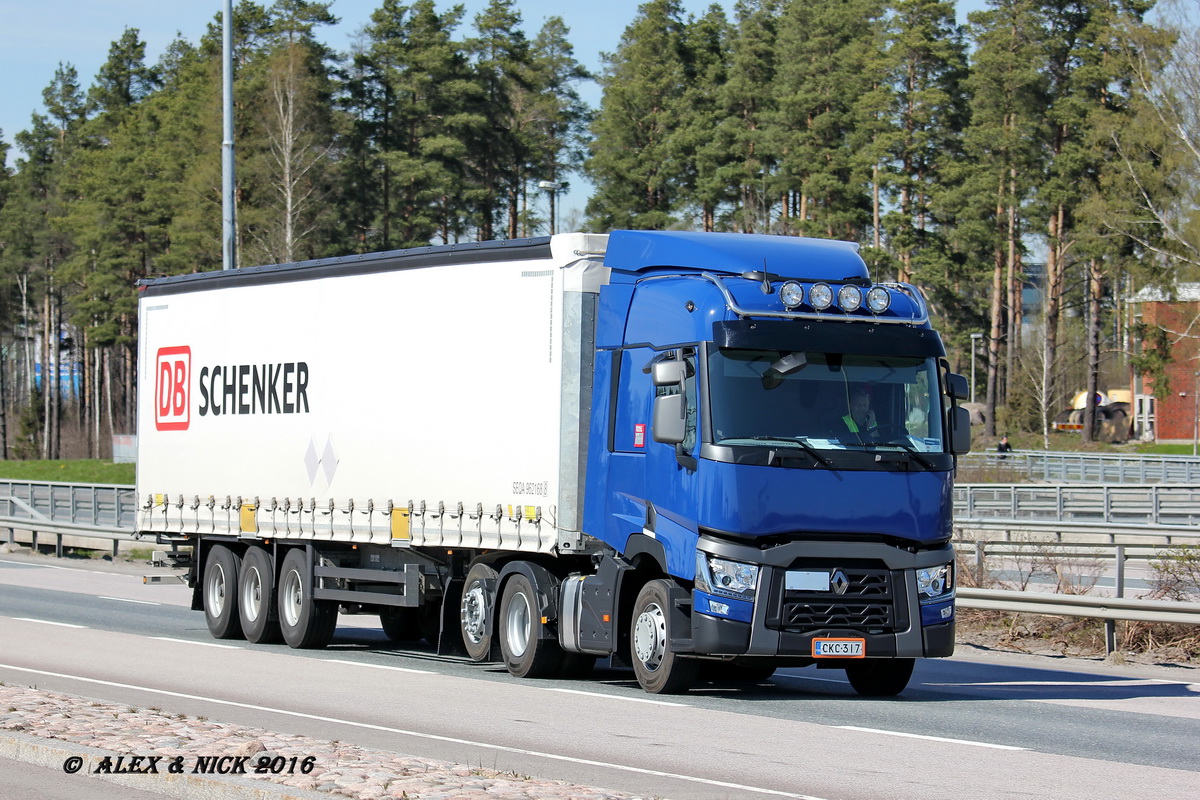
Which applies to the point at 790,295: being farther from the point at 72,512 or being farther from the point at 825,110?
the point at 825,110

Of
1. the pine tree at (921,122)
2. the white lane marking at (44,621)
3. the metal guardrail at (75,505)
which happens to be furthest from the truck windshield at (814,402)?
the pine tree at (921,122)

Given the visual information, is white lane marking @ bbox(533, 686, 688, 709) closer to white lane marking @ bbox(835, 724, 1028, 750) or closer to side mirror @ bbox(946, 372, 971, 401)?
white lane marking @ bbox(835, 724, 1028, 750)

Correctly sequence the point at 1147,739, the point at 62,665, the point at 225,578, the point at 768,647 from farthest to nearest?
the point at 225,578 → the point at 62,665 → the point at 768,647 → the point at 1147,739

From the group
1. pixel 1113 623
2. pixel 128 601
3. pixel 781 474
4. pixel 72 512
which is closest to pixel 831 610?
pixel 781 474

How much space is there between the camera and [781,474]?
1229 cm

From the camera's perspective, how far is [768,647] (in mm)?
12195

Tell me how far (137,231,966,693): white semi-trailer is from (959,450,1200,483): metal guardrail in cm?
2941

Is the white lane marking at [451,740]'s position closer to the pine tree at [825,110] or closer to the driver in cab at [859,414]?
the driver in cab at [859,414]

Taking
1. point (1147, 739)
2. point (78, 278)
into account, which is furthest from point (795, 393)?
point (78, 278)

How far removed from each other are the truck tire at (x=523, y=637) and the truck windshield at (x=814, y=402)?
114 inches

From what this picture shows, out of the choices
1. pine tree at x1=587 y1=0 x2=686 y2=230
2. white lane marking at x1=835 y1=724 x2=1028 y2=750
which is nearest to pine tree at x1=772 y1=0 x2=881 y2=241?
pine tree at x1=587 y1=0 x2=686 y2=230

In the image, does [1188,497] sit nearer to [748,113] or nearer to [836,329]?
[836,329]

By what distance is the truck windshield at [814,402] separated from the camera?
489 inches

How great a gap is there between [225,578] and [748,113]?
59.7m
